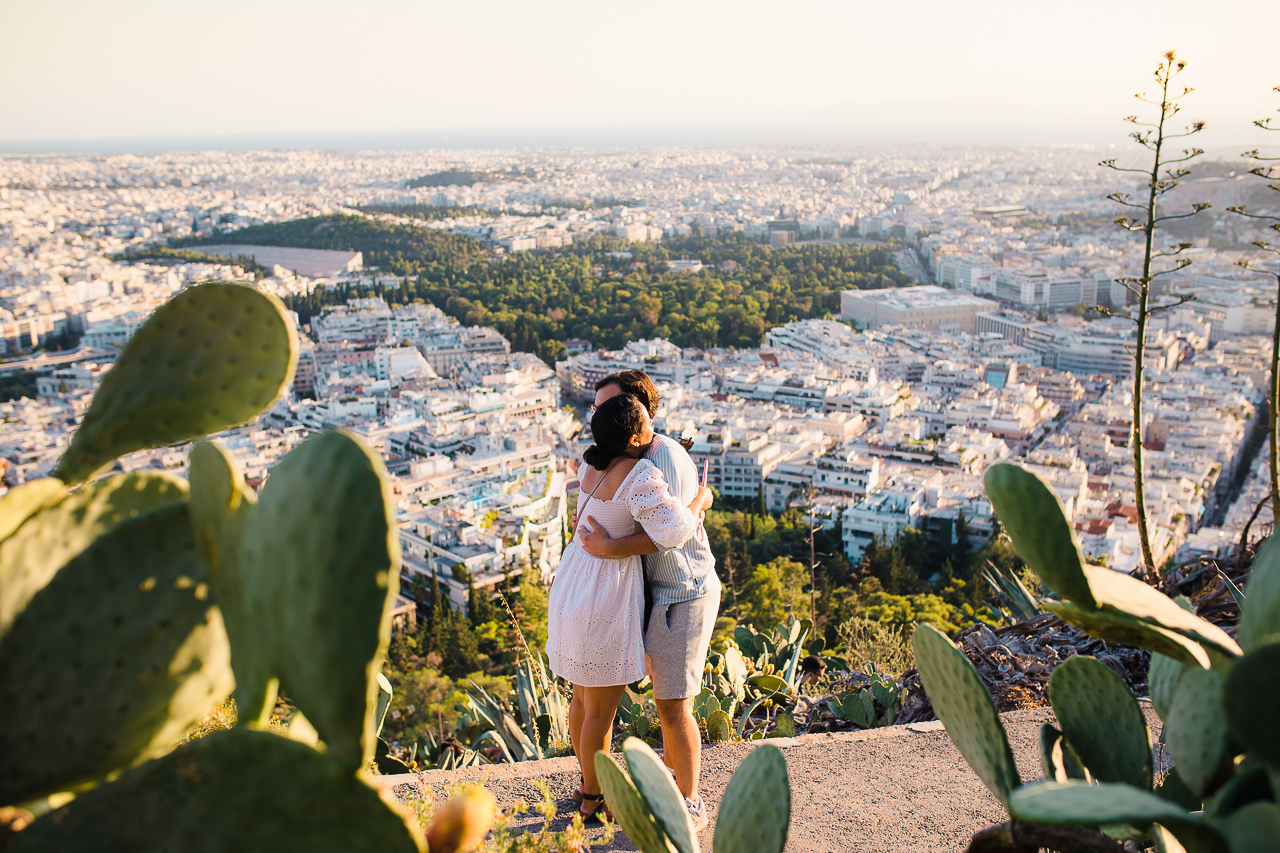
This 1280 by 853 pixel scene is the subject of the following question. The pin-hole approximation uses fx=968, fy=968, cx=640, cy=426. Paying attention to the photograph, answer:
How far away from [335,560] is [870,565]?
839 cm

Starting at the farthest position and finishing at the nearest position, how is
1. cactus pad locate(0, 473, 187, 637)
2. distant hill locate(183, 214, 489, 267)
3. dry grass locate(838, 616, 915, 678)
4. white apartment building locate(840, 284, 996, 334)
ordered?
distant hill locate(183, 214, 489, 267) → white apartment building locate(840, 284, 996, 334) → dry grass locate(838, 616, 915, 678) → cactus pad locate(0, 473, 187, 637)

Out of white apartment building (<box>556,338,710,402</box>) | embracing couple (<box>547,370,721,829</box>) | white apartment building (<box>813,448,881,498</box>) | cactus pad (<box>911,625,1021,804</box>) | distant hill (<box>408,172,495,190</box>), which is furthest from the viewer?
distant hill (<box>408,172,495,190</box>)

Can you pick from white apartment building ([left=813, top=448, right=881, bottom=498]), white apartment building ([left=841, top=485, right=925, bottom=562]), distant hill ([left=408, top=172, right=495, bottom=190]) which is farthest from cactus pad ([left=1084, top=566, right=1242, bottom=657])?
distant hill ([left=408, top=172, right=495, bottom=190])

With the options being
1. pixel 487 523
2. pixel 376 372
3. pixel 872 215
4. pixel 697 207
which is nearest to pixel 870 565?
pixel 487 523

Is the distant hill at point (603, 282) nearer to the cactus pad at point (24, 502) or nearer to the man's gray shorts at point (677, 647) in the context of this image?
the man's gray shorts at point (677, 647)

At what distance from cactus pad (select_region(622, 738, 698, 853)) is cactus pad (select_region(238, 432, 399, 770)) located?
1.02 ft

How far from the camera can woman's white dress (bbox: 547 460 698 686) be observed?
127 centimetres

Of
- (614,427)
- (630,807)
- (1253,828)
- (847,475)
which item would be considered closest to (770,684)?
(614,427)

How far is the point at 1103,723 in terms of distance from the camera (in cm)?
70

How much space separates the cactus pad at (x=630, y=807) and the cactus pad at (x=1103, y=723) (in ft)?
0.98

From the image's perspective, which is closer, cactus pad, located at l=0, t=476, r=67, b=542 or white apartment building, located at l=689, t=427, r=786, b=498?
cactus pad, located at l=0, t=476, r=67, b=542

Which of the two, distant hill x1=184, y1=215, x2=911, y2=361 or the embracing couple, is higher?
the embracing couple

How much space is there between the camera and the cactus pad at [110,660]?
0.47 metres

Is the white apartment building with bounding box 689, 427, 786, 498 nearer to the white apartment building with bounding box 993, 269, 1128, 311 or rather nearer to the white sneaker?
the white sneaker
